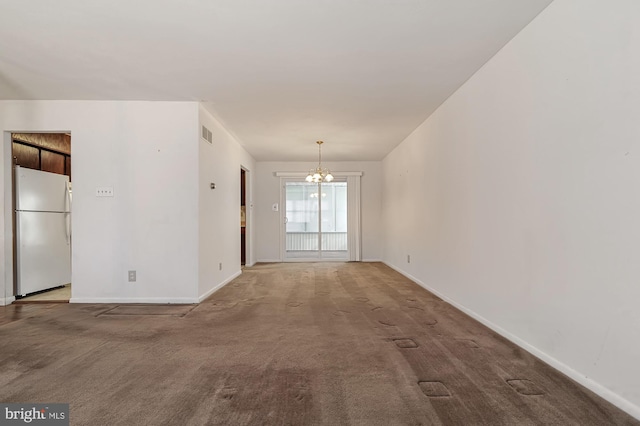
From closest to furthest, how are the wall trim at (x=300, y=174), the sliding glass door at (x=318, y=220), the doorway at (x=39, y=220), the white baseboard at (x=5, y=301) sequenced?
1. the white baseboard at (x=5, y=301)
2. the doorway at (x=39, y=220)
3. the wall trim at (x=300, y=174)
4. the sliding glass door at (x=318, y=220)

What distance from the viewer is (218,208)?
210 inches

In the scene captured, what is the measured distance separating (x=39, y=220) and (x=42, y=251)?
42 cm

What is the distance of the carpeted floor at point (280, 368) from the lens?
1878 mm

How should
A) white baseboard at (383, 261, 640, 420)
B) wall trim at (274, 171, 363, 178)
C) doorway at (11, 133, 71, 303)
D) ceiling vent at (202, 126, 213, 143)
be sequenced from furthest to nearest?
wall trim at (274, 171, 363, 178) < ceiling vent at (202, 126, 213, 143) < doorway at (11, 133, 71, 303) < white baseboard at (383, 261, 640, 420)

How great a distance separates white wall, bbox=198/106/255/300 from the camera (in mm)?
4656

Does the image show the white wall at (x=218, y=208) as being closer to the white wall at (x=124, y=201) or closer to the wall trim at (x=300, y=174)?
the white wall at (x=124, y=201)

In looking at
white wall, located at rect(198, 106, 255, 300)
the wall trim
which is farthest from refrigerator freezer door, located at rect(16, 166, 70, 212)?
the wall trim

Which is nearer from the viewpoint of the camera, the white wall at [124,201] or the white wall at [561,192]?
the white wall at [561,192]

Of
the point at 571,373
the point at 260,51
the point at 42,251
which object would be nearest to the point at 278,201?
the point at 42,251

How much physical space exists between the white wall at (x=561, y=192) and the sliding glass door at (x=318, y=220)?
5201mm

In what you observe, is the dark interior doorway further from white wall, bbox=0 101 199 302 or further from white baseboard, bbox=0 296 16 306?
white baseboard, bbox=0 296 16 306

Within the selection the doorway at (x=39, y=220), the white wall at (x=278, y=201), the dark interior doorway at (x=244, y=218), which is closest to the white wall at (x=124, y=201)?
the doorway at (x=39, y=220)

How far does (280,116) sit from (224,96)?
0.98 meters

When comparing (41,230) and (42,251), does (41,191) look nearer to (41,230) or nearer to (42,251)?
(41,230)
